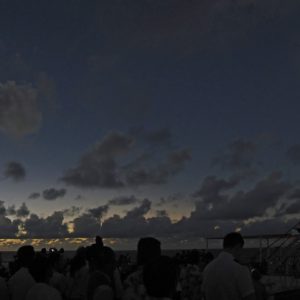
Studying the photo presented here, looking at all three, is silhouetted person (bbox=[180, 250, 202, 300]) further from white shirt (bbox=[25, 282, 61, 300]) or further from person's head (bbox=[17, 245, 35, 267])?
white shirt (bbox=[25, 282, 61, 300])

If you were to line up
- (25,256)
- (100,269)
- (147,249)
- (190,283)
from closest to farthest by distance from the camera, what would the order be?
(147,249) < (100,269) < (25,256) < (190,283)

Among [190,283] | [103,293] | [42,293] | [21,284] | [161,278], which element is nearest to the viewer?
[161,278]

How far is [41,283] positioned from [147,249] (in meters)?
1.16

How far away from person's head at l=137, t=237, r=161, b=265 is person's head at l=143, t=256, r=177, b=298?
1.01 metres

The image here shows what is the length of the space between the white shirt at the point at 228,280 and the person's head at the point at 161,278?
242 centimetres

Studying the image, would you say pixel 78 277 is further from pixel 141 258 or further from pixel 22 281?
pixel 141 258

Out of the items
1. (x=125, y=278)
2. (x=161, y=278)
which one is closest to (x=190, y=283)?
(x=125, y=278)

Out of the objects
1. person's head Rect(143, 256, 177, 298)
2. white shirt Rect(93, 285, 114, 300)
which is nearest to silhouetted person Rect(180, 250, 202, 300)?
white shirt Rect(93, 285, 114, 300)

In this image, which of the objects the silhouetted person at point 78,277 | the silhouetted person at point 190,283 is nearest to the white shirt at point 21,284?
the silhouetted person at point 78,277

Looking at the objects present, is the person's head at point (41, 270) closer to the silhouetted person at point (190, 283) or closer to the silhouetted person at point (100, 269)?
the silhouetted person at point (100, 269)

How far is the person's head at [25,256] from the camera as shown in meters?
5.74

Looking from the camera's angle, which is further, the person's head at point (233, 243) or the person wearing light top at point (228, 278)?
the person's head at point (233, 243)

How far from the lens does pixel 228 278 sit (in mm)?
5586

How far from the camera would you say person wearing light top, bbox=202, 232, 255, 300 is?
217 inches
